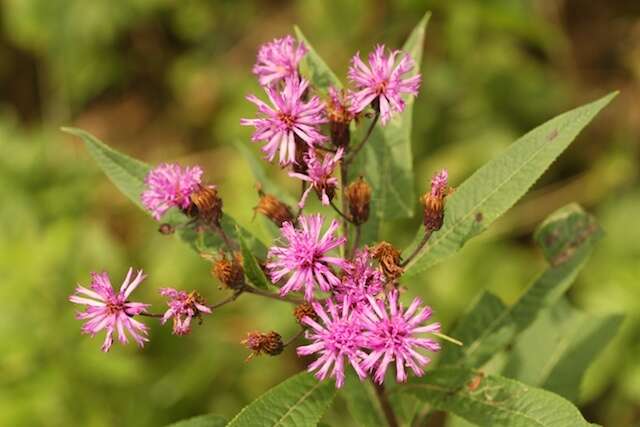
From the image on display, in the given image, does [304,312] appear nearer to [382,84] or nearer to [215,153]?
[382,84]

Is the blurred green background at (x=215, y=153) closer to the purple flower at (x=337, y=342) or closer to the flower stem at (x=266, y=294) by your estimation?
the flower stem at (x=266, y=294)

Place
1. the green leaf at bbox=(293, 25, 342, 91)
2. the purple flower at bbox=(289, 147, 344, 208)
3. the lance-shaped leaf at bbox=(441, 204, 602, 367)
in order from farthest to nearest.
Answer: the lance-shaped leaf at bbox=(441, 204, 602, 367)
the green leaf at bbox=(293, 25, 342, 91)
the purple flower at bbox=(289, 147, 344, 208)

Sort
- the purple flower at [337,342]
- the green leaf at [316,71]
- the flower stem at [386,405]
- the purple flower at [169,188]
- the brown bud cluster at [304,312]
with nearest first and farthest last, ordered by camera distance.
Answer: the purple flower at [337,342], the brown bud cluster at [304,312], the purple flower at [169,188], the flower stem at [386,405], the green leaf at [316,71]

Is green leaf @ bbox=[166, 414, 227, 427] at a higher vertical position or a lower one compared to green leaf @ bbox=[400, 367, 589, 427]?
higher

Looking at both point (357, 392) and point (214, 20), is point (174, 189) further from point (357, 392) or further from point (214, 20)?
point (214, 20)

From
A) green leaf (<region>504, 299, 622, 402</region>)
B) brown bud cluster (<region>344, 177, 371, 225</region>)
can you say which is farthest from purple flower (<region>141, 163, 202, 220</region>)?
green leaf (<region>504, 299, 622, 402</region>)

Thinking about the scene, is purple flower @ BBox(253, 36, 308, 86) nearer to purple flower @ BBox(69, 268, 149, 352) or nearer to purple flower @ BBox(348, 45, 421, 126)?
purple flower @ BBox(348, 45, 421, 126)

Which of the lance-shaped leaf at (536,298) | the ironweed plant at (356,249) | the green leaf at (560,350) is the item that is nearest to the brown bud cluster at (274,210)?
the ironweed plant at (356,249)
